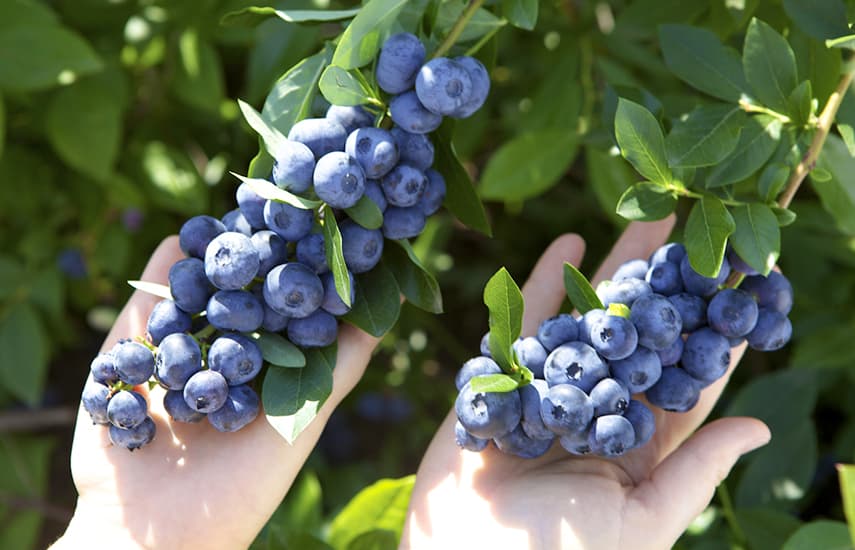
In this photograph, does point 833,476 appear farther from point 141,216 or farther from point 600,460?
point 141,216

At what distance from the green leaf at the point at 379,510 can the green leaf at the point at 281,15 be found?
735 mm

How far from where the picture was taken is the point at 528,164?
163 centimetres

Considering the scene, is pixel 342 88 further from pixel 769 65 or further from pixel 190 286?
pixel 769 65

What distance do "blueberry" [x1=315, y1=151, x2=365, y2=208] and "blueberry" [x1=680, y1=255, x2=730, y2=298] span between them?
18.1 inches

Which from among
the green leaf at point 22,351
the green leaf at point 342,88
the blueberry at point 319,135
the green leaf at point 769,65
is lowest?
the green leaf at point 22,351

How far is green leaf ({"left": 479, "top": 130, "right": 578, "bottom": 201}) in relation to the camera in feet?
5.32

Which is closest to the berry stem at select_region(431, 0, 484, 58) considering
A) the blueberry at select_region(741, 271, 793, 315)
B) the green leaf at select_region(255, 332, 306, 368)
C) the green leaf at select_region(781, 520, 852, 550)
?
the green leaf at select_region(255, 332, 306, 368)

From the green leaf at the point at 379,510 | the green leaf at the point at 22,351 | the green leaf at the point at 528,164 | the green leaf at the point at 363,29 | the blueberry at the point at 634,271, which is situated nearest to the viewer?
the green leaf at the point at 363,29

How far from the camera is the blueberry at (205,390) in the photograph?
1.14 metres

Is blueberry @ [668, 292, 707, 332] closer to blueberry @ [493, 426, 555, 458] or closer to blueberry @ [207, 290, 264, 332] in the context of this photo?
blueberry @ [493, 426, 555, 458]

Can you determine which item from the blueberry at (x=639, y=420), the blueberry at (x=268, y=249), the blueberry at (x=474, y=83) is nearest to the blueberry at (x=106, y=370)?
the blueberry at (x=268, y=249)

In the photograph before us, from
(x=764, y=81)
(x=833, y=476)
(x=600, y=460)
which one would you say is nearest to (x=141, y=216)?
(x=600, y=460)

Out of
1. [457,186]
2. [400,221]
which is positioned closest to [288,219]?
[400,221]

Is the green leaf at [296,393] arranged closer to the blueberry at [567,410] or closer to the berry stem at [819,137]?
the blueberry at [567,410]
